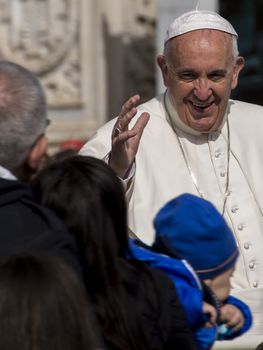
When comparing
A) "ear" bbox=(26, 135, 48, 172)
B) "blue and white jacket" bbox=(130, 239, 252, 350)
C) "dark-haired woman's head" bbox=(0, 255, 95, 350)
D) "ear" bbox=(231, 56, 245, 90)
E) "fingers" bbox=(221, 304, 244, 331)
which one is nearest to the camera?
"dark-haired woman's head" bbox=(0, 255, 95, 350)

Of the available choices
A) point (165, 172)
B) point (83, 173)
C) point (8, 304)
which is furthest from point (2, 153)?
point (165, 172)

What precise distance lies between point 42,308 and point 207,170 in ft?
8.51

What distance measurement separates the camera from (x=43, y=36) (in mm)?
11086

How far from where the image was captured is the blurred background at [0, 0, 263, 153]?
1105 cm

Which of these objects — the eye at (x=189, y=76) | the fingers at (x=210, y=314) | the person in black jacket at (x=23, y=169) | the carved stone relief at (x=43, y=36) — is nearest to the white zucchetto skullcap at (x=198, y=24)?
the eye at (x=189, y=76)

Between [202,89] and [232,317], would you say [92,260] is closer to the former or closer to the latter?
[232,317]

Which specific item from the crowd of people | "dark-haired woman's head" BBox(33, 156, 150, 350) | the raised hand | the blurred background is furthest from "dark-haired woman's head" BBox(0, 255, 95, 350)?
the blurred background

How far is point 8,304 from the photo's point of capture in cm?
354

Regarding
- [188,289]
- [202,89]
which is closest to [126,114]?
[202,89]

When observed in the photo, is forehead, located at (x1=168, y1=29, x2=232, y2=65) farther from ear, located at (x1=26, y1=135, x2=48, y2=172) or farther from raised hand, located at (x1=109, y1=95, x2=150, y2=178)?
ear, located at (x1=26, y1=135, x2=48, y2=172)

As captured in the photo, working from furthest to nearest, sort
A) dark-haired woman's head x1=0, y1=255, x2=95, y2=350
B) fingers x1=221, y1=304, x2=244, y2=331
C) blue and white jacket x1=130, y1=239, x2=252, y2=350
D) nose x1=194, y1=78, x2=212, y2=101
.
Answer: nose x1=194, y1=78, x2=212, y2=101
fingers x1=221, y1=304, x2=244, y2=331
blue and white jacket x1=130, y1=239, x2=252, y2=350
dark-haired woman's head x1=0, y1=255, x2=95, y2=350

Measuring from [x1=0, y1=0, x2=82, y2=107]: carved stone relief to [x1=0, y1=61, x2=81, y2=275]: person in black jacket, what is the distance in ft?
20.8

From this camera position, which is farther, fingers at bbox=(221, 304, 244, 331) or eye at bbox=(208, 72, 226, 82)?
eye at bbox=(208, 72, 226, 82)

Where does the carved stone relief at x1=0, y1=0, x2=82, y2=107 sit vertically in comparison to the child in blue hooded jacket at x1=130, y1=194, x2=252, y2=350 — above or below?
below
